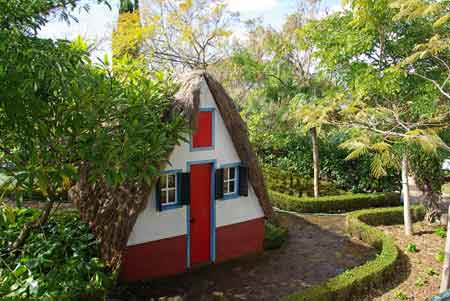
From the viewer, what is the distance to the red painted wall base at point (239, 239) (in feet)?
35.8

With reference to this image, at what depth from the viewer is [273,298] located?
355 inches

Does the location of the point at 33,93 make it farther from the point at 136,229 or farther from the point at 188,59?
the point at 188,59

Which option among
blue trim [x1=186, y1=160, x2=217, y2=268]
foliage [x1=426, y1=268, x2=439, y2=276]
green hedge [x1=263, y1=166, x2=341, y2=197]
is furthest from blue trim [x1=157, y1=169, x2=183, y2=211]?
green hedge [x1=263, y1=166, x2=341, y2=197]

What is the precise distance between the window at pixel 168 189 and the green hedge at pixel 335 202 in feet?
23.6

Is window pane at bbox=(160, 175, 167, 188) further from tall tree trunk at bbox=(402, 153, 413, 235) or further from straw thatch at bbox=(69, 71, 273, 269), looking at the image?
tall tree trunk at bbox=(402, 153, 413, 235)

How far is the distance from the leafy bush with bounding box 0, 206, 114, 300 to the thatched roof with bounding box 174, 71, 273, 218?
3.24m

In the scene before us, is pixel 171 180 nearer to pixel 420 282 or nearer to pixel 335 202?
pixel 420 282

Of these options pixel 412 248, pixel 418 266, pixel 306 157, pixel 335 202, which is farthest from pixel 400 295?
pixel 306 157

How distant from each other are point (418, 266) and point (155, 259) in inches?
230

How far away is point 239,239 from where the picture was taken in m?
11.3

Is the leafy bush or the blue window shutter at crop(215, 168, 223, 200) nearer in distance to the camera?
the leafy bush

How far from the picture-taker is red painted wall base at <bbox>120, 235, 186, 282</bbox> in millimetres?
9453

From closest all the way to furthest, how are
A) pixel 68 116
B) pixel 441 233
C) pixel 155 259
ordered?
1. pixel 68 116
2. pixel 155 259
3. pixel 441 233

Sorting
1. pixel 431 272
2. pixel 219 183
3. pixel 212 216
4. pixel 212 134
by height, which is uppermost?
pixel 212 134
